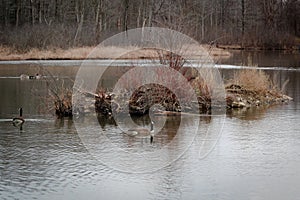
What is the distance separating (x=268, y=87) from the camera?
57.7 ft

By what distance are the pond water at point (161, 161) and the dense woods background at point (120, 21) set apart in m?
29.5

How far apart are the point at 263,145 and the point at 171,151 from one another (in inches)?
65.6

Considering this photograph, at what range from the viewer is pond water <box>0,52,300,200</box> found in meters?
7.08

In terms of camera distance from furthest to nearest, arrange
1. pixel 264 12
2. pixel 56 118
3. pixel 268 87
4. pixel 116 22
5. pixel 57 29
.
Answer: pixel 264 12 < pixel 116 22 < pixel 57 29 < pixel 268 87 < pixel 56 118

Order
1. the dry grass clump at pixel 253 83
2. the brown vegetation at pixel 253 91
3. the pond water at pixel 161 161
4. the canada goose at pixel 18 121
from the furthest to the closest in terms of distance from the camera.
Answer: the dry grass clump at pixel 253 83
the brown vegetation at pixel 253 91
the canada goose at pixel 18 121
the pond water at pixel 161 161

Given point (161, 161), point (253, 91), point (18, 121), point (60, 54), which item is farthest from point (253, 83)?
point (60, 54)

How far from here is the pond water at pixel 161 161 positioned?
7082 millimetres

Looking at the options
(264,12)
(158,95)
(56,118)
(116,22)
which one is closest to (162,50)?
(158,95)

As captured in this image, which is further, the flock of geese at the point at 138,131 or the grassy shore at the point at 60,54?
the grassy shore at the point at 60,54

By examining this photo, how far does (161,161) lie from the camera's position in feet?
28.6

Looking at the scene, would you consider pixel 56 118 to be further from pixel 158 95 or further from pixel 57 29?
pixel 57 29

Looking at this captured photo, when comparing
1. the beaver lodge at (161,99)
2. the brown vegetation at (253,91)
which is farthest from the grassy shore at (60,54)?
the beaver lodge at (161,99)

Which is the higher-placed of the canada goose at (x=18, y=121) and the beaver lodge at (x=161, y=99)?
the beaver lodge at (x=161, y=99)

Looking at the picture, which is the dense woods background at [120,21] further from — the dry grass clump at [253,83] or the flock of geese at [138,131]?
the flock of geese at [138,131]
